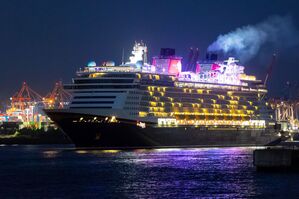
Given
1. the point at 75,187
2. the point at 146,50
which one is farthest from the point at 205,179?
the point at 146,50

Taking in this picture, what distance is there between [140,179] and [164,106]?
4738 centimetres

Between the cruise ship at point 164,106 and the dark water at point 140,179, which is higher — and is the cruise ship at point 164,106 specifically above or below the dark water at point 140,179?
above

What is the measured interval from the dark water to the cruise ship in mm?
14254

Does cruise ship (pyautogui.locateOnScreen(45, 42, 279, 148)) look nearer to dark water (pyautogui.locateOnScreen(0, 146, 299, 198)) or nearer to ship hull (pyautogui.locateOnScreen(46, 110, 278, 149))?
ship hull (pyautogui.locateOnScreen(46, 110, 278, 149))

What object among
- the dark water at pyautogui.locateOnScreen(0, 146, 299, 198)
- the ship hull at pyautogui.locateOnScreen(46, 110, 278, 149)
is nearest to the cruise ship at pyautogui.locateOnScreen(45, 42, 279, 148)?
the ship hull at pyautogui.locateOnScreen(46, 110, 278, 149)

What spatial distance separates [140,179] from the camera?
58.0 m

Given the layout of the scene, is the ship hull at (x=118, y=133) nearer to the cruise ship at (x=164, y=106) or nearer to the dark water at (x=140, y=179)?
the cruise ship at (x=164, y=106)

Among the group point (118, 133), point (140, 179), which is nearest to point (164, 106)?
point (118, 133)

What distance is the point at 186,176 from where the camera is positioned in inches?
2391

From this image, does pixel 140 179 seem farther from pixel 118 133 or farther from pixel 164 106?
pixel 164 106

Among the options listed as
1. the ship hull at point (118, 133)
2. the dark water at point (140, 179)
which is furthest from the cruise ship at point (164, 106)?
the dark water at point (140, 179)

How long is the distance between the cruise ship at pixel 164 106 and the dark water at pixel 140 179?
14.3 m

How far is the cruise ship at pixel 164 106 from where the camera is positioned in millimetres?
95375

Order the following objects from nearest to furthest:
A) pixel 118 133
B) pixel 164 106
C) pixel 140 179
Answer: pixel 140 179, pixel 118 133, pixel 164 106
